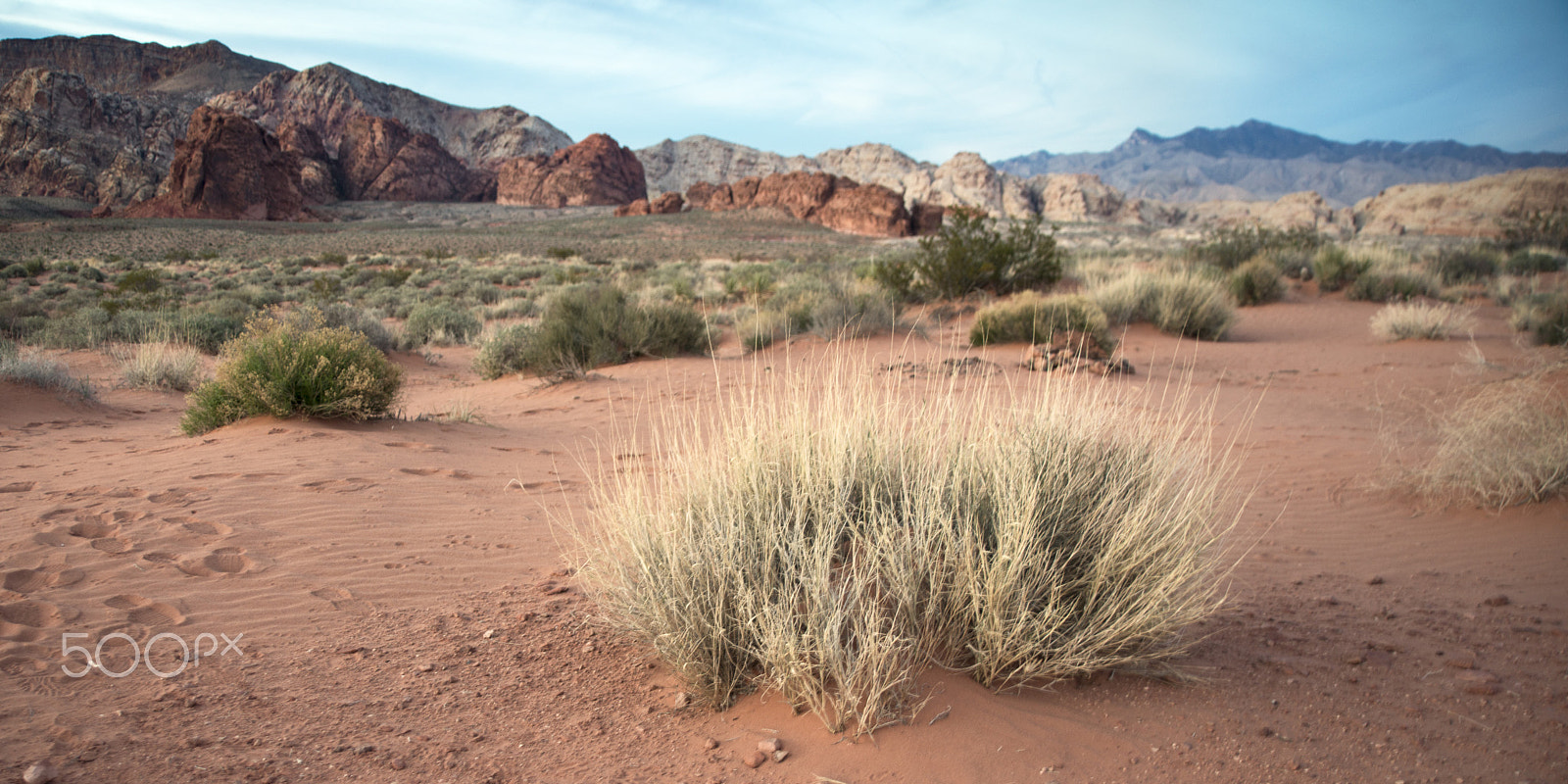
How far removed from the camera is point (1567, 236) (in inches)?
966

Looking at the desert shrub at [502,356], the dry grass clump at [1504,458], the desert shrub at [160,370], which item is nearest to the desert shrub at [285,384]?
the desert shrub at [160,370]

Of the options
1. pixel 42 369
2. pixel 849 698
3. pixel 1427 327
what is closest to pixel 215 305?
pixel 42 369

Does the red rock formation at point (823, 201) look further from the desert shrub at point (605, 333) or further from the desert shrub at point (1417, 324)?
the desert shrub at point (605, 333)

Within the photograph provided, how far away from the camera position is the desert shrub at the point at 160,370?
9.46 meters

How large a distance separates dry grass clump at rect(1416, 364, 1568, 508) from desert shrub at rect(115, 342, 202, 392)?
12.8 metres

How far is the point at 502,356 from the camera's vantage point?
11656 mm

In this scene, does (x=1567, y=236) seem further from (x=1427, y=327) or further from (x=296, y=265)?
(x=296, y=265)

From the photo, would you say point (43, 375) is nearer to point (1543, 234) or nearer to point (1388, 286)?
point (1388, 286)

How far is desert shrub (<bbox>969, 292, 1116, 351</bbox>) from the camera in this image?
1117 cm

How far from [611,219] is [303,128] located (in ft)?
149

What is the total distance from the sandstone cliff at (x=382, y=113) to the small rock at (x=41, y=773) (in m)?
113

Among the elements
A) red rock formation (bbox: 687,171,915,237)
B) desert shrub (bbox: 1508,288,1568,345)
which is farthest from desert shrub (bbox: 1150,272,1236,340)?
red rock formation (bbox: 687,171,915,237)

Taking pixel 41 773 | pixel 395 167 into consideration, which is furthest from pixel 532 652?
pixel 395 167

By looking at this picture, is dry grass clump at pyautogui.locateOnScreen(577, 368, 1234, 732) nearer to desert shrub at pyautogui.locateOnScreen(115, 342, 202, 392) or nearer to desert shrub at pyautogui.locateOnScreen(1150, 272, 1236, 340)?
desert shrub at pyautogui.locateOnScreen(115, 342, 202, 392)
